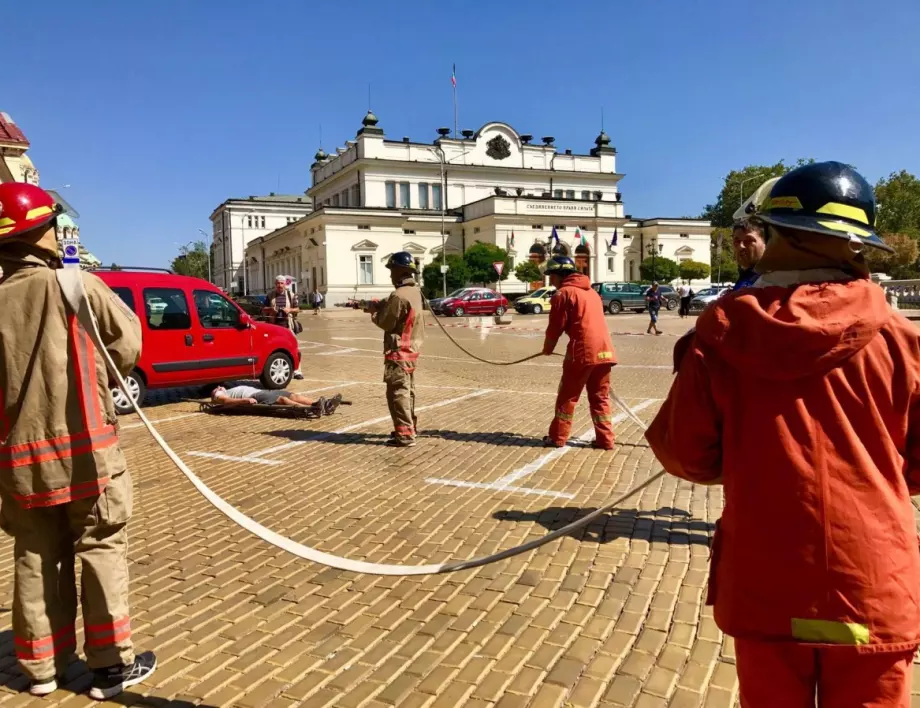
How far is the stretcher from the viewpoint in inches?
375

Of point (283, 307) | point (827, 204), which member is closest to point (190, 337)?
point (283, 307)

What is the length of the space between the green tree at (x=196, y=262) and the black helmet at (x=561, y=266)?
3646 inches

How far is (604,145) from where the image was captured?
87.6 meters

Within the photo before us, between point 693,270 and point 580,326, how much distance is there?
69.1m

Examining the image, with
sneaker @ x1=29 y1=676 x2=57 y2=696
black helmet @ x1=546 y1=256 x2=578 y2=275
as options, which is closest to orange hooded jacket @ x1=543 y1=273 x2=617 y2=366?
black helmet @ x1=546 y1=256 x2=578 y2=275

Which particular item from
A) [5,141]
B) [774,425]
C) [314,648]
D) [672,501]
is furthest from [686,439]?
[5,141]

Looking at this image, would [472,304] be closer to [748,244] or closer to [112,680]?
[748,244]

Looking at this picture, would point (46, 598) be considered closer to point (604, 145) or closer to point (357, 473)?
point (357, 473)

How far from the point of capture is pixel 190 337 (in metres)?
10.6

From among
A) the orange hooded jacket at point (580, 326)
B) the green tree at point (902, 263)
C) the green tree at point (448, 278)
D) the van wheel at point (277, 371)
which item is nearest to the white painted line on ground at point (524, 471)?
the orange hooded jacket at point (580, 326)

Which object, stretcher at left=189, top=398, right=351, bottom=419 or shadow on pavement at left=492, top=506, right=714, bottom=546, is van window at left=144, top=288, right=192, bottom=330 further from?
shadow on pavement at left=492, top=506, right=714, bottom=546

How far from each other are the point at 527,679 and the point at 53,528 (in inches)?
85.6

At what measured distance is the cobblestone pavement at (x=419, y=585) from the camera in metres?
3.07

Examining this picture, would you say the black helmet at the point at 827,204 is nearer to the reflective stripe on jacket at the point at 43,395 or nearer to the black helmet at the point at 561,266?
the reflective stripe on jacket at the point at 43,395
